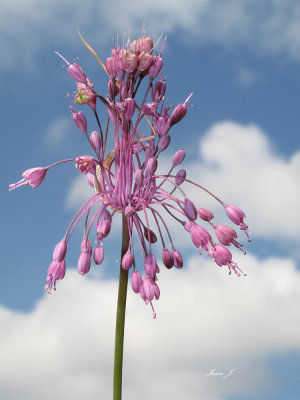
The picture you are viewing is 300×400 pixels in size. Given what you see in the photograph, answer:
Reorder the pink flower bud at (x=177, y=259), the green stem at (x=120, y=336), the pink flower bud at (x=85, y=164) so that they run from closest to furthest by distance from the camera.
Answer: the green stem at (x=120, y=336) → the pink flower bud at (x=85, y=164) → the pink flower bud at (x=177, y=259)

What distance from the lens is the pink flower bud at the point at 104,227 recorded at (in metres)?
4.90

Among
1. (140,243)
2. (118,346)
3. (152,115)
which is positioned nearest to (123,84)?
(152,115)

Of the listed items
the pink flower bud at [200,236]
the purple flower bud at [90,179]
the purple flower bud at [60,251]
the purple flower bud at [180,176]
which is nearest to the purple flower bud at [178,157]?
the purple flower bud at [180,176]

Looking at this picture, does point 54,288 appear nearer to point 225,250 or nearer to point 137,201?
point 137,201

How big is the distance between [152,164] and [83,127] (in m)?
0.85

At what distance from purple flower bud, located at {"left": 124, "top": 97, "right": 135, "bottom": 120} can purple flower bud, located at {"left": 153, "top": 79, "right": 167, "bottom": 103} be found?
41 centimetres

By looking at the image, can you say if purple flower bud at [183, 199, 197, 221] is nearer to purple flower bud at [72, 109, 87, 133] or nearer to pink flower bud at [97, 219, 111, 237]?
pink flower bud at [97, 219, 111, 237]

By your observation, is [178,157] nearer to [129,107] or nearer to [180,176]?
[180,176]

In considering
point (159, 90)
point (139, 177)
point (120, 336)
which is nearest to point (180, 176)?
point (139, 177)

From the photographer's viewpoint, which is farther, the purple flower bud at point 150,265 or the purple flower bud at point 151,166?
the purple flower bud at point 151,166

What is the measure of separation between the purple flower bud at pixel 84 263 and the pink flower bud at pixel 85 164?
0.89 meters

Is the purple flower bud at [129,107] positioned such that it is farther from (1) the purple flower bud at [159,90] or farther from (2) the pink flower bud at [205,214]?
(2) the pink flower bud at [205,214]

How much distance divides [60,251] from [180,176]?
59.6 inches

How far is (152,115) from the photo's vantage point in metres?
5.24
